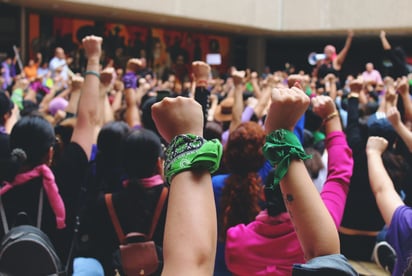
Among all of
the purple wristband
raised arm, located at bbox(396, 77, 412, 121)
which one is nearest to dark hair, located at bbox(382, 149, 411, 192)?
raised arm, located at bbox(396, 77, 412, 121)

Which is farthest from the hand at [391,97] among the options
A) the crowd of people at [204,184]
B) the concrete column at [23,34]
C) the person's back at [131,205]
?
the concrete column at [23,34]

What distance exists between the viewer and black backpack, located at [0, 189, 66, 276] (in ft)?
7.83

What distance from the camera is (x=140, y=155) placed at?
2814mm

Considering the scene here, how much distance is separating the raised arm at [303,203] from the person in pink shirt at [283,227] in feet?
2.42

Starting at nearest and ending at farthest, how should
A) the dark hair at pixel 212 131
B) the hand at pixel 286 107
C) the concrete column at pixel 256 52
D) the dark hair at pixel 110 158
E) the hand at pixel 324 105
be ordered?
1. the hand at pixel 286 107
2. the hand at pixel 324 105
3. the dark hair at pixel 110 158
4. the dark hair at pixel 212 131
5. the concrete column at pixel 256 52

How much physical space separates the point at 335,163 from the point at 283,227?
0.34m

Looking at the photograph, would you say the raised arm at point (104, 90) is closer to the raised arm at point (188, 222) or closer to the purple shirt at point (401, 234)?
the purple shirt at point (401, 234)

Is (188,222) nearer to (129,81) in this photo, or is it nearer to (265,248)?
(265,248)

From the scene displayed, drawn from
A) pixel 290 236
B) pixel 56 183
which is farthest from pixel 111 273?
pixel 290 236

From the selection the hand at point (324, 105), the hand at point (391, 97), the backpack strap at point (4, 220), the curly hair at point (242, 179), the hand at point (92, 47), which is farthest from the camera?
the hand at point (391, 97)

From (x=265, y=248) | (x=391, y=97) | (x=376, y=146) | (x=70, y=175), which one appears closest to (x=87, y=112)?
(x=70, y=175)

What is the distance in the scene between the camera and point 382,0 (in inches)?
729

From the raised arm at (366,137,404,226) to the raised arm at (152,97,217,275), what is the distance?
1.61 metres

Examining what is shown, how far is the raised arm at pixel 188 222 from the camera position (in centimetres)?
133
